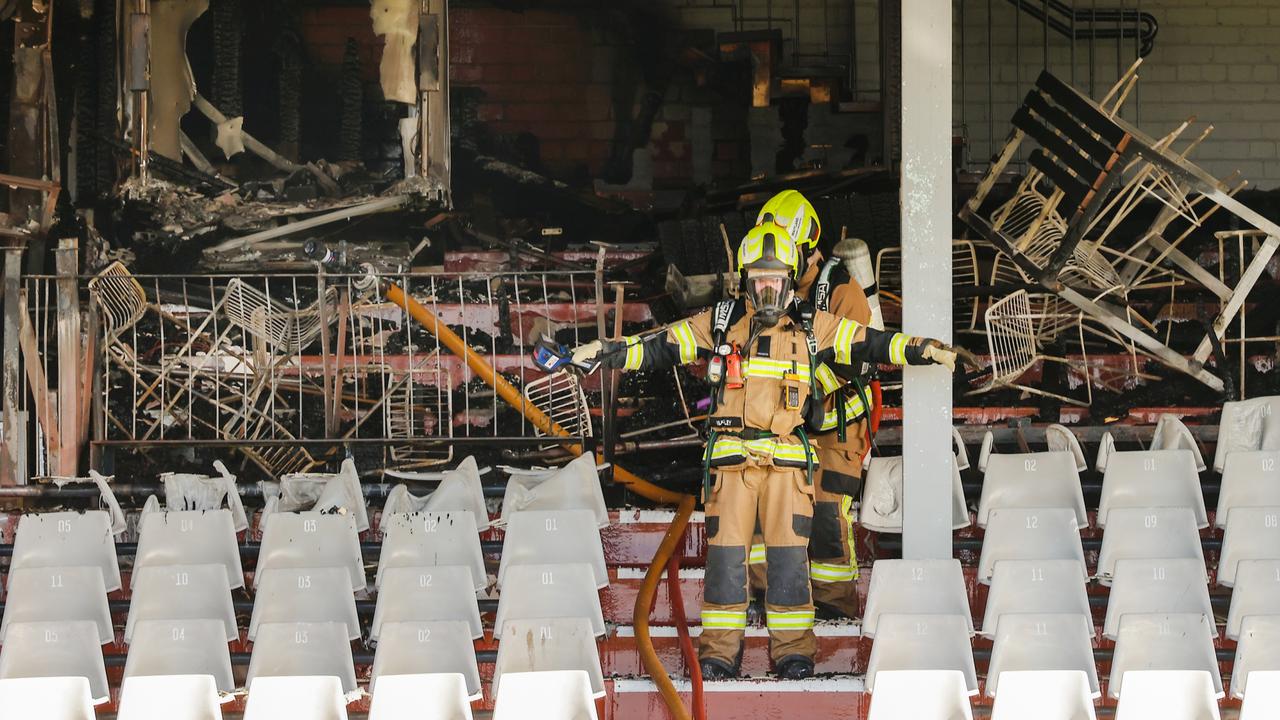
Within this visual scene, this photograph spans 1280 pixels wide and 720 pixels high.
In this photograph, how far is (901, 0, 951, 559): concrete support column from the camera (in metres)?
5.02

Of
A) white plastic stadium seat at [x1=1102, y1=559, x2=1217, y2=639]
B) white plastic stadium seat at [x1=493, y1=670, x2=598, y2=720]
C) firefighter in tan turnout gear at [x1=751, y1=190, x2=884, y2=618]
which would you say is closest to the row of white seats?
white plastic stadium seat at [x1=493, y1=670, x2=598, y2=720]

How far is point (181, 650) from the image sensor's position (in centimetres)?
495

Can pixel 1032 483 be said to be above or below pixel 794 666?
above

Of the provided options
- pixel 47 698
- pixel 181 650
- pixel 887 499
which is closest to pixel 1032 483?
pixel 887 499

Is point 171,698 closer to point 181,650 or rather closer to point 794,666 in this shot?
point 181,650

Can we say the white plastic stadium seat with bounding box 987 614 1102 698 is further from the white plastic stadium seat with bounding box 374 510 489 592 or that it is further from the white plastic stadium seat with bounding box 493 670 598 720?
the white plastic stadium seat with bounding box 374 510 489 592

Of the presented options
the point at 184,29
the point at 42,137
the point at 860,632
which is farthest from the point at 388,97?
the point at 860,632

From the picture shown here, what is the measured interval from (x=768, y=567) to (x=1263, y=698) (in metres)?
1.66

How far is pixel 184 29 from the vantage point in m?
7.79

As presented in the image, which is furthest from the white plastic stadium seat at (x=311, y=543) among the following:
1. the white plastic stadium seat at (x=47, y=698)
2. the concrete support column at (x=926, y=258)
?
the concrete support column at (x=926, y=258)

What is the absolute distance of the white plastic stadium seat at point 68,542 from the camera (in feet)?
18.7

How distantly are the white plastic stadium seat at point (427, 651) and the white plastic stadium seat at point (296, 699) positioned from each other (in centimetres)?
36

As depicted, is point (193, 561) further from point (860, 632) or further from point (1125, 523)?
point (1125, 523)

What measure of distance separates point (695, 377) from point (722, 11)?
6.79 feet
